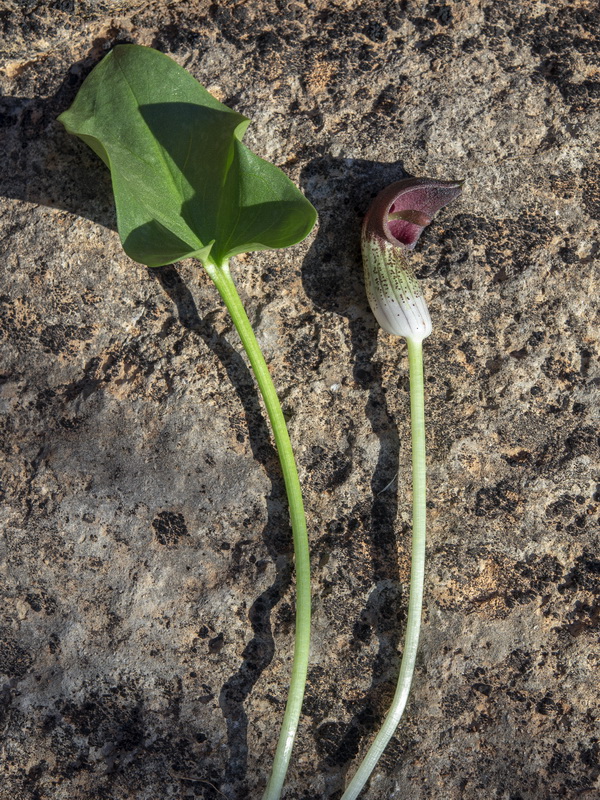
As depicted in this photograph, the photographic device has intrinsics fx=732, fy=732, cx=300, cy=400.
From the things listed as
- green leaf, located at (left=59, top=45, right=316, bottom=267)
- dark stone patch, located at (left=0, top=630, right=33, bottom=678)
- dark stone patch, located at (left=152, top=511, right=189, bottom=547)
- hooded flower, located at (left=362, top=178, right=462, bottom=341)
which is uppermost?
green leaf, located at (left=59, top=45, right=316, bottom=267)

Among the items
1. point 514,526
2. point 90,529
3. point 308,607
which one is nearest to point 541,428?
point 514,526

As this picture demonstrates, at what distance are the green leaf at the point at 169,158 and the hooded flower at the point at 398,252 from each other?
13 centimetres

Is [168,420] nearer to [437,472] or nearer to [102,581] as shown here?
[102,581]

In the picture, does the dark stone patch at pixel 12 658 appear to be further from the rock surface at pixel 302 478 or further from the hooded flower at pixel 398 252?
the hooded flower at pixel 398 252

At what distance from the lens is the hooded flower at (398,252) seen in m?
1.14

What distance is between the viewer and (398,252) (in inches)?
46.3

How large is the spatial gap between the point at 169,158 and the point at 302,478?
560 millimetres

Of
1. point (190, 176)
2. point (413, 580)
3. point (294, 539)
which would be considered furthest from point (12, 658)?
point (190, 176)

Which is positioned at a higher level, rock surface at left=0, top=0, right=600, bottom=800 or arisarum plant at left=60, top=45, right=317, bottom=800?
arisarum plant at left=60, top=45, right=317, bottom=800

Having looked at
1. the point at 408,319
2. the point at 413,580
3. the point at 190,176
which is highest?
the point at 190,176

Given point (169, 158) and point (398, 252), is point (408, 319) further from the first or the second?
point (169, 158)

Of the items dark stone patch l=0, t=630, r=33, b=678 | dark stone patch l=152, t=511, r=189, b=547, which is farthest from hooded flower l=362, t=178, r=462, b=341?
dark stone patch l=0, t=630, r=33, b=678

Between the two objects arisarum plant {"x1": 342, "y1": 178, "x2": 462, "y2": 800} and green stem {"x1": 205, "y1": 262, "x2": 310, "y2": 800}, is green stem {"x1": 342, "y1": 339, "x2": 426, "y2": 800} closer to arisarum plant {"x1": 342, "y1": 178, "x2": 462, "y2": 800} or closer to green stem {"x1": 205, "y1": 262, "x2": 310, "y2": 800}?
arisarum plant {"x1": 342, "y1": 178, "x2": 462, "y2": 800}

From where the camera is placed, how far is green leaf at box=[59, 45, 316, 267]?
1.14m
